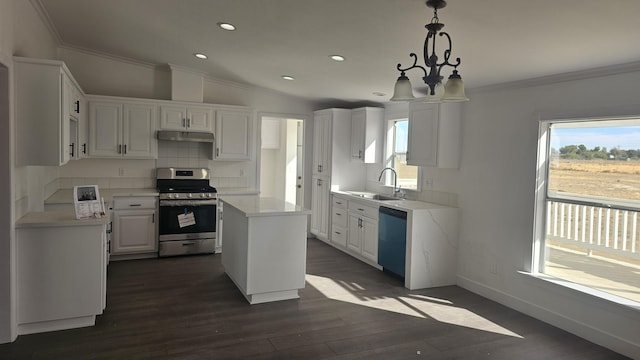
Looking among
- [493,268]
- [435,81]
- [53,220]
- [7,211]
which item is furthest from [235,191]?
[435,81]

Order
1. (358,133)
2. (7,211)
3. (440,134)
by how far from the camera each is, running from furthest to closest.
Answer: (358,133) < (440,134) < (7,211)

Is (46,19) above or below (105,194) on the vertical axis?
above

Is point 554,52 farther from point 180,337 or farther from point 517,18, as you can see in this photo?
point 180,337

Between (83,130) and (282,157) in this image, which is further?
(282,157)

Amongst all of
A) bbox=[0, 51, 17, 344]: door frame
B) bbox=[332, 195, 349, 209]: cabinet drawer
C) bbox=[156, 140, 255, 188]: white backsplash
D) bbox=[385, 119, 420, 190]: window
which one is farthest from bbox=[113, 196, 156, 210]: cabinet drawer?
bbox=[385, 119, 420, 190]: window

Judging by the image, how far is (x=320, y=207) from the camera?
278 inches

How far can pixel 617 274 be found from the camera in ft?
11.6

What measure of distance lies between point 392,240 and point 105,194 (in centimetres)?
359

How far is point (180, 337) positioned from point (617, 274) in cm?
352

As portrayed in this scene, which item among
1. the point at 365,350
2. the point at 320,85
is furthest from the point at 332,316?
the point at 320,85

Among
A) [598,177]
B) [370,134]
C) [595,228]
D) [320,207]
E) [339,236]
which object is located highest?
[370,134]

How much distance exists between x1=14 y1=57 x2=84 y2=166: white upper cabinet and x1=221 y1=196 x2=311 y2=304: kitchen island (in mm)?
1666

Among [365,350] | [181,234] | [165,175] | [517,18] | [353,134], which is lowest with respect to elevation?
[365,350]

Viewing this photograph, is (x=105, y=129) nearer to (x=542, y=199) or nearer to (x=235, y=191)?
(x=235, y=191)
